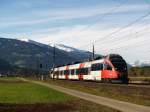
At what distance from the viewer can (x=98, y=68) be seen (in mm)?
76625

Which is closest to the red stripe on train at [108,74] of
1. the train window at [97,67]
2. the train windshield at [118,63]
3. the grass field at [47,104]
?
the train windshield at [118,63]

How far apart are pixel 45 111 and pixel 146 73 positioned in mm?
80801

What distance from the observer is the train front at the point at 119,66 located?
69.1 meters

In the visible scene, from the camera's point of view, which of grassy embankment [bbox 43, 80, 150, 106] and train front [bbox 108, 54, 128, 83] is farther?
train front [bbox 108, 54, 128, 83]

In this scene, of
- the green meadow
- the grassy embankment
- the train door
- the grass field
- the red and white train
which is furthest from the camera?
the train door

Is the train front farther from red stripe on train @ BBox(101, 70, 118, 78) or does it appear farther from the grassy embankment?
the grassy embankment

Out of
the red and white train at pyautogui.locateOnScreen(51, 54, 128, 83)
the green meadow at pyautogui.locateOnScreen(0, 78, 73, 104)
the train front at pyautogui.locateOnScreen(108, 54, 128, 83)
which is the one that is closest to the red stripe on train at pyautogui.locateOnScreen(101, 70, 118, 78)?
the red and white train at pyautogui.locateOnScreen(51, 54, 128, 83)

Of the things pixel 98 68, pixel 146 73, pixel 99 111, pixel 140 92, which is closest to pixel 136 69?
pixel 146 73

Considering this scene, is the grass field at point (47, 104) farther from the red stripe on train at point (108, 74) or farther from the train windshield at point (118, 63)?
the train windshield at point (118, 63)

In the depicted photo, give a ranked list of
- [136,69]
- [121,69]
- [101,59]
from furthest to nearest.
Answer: [136,69] < [101,59] < [121,69]

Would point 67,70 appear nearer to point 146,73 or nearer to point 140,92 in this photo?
point 146,73

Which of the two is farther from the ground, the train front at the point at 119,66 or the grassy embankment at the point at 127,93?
the train front at the point at 119,66

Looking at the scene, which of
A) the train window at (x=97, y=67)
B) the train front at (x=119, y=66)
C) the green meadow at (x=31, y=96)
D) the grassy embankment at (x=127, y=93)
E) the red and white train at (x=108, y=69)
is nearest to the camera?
the grassy embankment at (x=127, y=93)

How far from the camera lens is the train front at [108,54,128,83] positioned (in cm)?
6912
